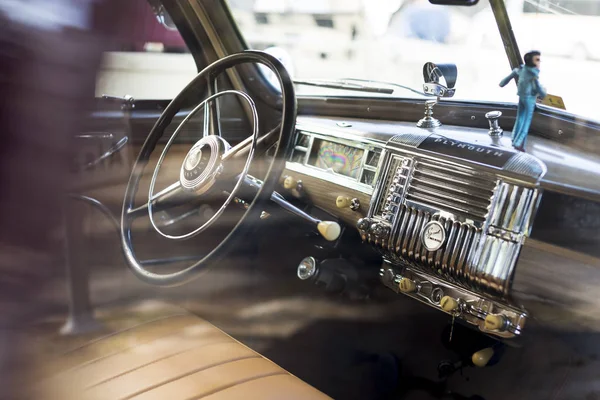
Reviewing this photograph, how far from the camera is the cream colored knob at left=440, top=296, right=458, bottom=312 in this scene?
126 cm

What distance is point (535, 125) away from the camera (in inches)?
48.3

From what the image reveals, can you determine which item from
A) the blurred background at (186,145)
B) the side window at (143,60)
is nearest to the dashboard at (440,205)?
the blurred background at (186,145)

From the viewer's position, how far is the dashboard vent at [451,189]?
1152 millimetres

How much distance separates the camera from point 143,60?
141 cm

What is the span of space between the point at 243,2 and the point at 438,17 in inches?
23.5

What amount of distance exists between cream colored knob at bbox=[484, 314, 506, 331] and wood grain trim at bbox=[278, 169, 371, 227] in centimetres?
36

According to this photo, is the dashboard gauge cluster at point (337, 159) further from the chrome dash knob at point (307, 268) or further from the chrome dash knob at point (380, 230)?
the chrome dash knob at point (307, 268)

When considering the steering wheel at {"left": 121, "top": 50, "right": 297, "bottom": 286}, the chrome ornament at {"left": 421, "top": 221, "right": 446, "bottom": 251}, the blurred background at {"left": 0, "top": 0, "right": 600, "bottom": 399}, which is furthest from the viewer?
the steering wheel at {"left": 121, "top": 50, "right": 297, "bottom": 286}

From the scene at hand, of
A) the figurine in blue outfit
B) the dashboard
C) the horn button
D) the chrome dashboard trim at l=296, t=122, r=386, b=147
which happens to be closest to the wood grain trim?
the dashboard

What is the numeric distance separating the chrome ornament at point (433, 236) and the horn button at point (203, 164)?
465 mm

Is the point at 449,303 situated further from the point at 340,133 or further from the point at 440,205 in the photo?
the point at 340,133

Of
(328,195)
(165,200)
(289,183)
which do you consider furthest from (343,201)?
(165,200)

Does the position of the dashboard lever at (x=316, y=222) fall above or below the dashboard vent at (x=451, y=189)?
below

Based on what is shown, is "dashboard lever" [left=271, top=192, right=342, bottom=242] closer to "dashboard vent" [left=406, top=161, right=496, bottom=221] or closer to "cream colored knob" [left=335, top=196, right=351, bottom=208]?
"cream colored knob" [left=335, top=196, right=351, bottom=208]
